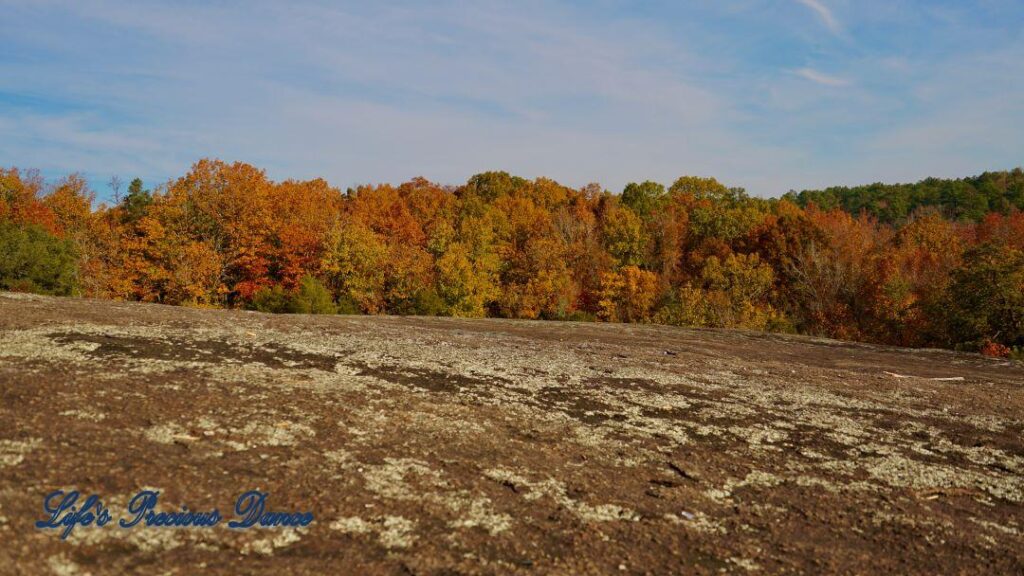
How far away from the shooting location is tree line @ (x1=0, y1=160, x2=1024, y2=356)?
1713 inches

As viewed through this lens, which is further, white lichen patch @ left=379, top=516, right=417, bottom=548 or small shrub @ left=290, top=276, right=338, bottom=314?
small shrub @ left=290, top=276, right=338, bottom=314

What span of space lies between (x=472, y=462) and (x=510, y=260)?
240ft

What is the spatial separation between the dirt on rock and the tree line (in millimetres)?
33264

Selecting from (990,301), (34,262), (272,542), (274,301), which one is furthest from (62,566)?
(34,262)

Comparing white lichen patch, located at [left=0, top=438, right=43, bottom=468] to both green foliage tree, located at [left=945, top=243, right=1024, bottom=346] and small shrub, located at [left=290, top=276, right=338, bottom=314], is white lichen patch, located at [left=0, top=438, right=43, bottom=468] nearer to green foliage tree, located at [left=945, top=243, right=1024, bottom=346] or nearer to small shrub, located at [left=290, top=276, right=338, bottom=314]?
small shrub, located at [left=290, top=276, right=338, bottom=314]

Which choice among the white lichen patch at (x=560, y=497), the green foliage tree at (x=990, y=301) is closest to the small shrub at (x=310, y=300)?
the white lichen patch at (x=560, y=497)

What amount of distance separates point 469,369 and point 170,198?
192 feet

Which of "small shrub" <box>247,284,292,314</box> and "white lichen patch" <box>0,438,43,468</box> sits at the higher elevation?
"white lichen patch" <box>0,438,43,468</box>

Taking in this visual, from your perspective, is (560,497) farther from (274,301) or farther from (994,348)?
(994,348)

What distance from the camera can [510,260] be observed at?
3108 inches

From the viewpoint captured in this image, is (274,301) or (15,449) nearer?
(15,449)

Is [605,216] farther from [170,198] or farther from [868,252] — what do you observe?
[170,198]

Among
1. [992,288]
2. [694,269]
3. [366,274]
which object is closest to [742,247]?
[694,269]

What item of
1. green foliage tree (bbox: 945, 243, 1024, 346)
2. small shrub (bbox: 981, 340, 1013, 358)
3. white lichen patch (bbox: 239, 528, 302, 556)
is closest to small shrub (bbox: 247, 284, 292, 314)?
white lichen patch (bbox: 239, 528, 302, 556)
